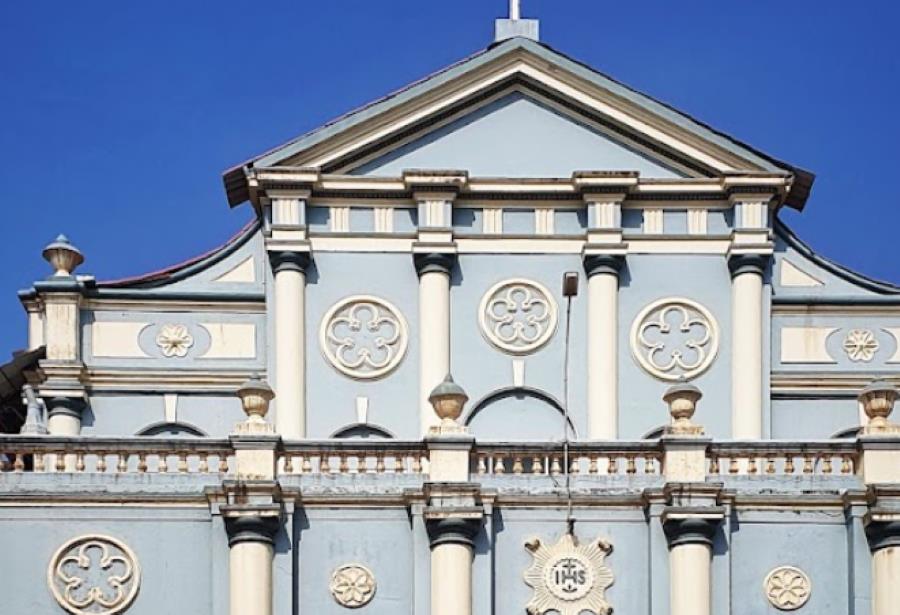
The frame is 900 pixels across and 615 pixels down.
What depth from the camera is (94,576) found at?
27000mm

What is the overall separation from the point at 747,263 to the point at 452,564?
8817 millimetres

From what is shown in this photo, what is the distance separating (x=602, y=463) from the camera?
90.5 feet

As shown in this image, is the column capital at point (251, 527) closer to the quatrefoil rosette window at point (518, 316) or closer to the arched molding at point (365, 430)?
the arched molding at point (365, 430)

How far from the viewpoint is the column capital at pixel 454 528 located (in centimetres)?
2688

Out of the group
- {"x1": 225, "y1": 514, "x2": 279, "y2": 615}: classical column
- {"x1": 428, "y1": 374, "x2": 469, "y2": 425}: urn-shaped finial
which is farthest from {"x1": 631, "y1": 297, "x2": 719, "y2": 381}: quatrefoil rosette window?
{"x1": 225, "y1": 514, "x2": 279, "y2": 615}: classical column

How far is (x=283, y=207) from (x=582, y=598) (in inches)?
364

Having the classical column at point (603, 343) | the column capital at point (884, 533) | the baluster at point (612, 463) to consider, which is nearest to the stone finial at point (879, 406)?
the column capital at point (884, 533)

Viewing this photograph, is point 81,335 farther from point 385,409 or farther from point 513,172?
point 513,172

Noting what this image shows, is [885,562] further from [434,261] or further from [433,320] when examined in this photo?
[434,261]

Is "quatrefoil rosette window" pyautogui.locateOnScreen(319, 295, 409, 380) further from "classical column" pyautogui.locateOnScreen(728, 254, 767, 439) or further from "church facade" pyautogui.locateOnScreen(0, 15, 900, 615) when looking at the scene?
"classical column" pyautogui.locateOnScreen(728, 254, 767, 439)

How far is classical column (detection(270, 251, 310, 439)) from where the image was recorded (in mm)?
32406

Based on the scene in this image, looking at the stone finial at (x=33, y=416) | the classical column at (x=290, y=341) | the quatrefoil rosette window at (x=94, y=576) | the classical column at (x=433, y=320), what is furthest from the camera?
the classical column at (x=433, y=320)

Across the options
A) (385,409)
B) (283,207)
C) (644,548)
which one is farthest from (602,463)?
(283,207)

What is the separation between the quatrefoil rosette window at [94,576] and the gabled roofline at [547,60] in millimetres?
8289
